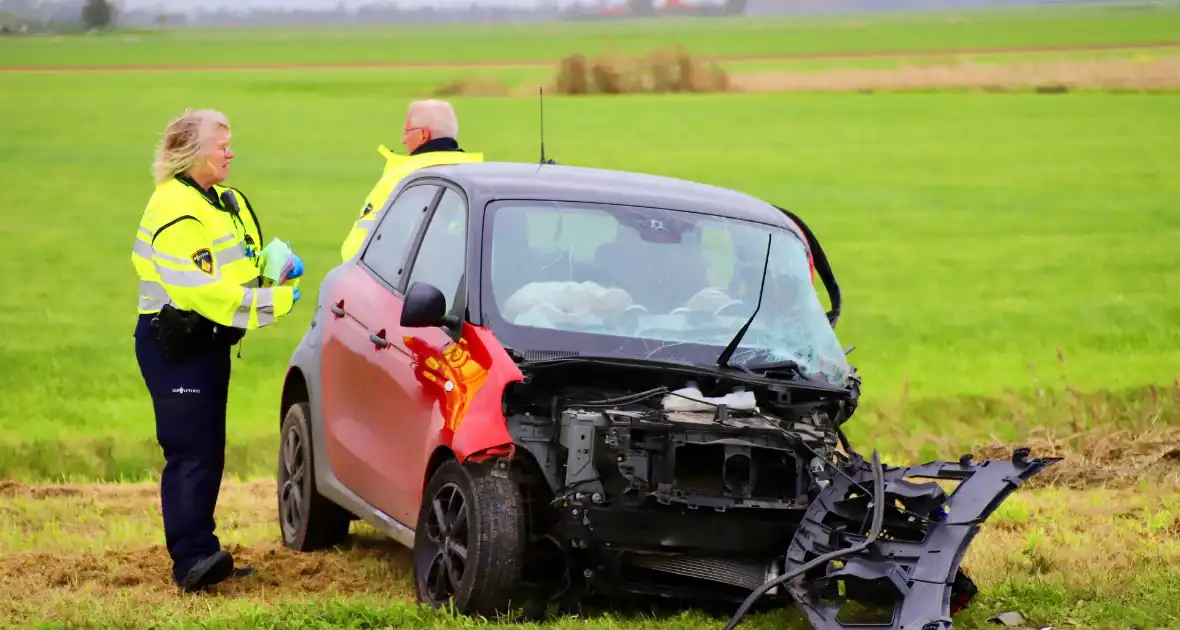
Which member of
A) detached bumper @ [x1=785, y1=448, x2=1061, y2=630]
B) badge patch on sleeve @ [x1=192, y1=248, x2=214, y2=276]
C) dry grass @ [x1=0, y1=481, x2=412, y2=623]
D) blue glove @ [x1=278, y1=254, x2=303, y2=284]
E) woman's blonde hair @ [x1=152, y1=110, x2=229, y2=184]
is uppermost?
woman's blonde hair @ [x1=152, y1=110, x2=229, y2=184]

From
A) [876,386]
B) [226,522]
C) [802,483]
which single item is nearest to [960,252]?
[876,386]

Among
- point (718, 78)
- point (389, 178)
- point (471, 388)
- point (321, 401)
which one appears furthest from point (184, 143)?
point (718, 78)

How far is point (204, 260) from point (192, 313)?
241mm

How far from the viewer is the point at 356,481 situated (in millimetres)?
8086

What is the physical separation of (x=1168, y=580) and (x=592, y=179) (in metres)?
2.94

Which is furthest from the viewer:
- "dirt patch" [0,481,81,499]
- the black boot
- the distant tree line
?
the distant tree line

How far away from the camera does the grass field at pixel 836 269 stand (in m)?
8.07

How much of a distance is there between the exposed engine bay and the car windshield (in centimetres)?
37

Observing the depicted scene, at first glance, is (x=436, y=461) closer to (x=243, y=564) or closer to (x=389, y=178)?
(x=243, y=564)

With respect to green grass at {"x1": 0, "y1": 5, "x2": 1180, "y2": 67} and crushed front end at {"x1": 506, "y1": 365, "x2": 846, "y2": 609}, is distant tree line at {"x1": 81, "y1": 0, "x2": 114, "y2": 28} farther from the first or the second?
crushed front end at {"x1": 506, "y1": 365, "x2": 846, "y2": 609}

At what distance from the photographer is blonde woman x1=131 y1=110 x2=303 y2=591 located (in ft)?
25.8

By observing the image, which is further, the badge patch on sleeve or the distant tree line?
the distant tree line

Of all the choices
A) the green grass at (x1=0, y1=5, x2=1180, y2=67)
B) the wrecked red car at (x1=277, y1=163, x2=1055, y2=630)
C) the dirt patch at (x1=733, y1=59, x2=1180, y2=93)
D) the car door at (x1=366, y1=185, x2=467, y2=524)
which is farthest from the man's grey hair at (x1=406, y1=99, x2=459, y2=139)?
the dirt patch at (x1=733, y1=59, x2=1180, y2=93)

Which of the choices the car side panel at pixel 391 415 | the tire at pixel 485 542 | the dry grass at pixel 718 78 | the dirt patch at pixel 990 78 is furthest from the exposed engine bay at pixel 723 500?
the dry grass at pixel 718 78
